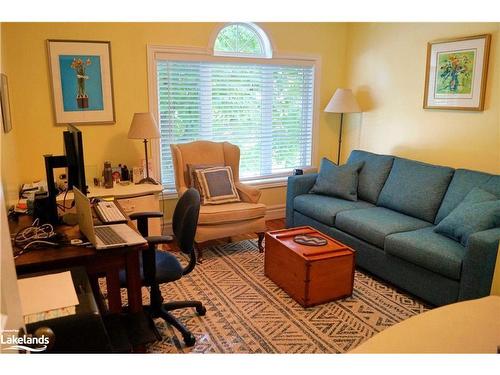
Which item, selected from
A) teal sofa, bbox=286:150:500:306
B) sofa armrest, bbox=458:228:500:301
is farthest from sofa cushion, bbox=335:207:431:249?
sofa armrest, bbox=458:228:500:301

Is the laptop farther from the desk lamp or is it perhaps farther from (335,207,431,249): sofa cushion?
(335,207,431,249): sofa cushion

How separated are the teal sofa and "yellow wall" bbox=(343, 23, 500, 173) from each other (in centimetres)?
34

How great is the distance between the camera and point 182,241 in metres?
2.41

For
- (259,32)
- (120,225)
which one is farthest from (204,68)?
(120,225)

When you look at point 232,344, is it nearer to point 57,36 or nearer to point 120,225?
point 120,225

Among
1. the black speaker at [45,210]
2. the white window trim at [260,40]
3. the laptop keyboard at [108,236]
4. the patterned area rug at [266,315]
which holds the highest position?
the white window trim at [260,40]

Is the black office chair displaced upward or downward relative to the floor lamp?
downward

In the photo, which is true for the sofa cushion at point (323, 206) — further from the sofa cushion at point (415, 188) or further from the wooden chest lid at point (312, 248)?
the wooden chest lid at point (312, 248)

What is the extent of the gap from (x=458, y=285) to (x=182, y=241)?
179cm

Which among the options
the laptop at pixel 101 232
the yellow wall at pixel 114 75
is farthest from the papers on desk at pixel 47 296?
the yellow wall at pixel 114 75

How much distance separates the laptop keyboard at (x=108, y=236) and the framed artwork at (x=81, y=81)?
6.15 feet

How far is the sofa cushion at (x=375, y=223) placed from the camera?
123 inches

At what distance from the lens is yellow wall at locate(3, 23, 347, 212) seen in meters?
3.33

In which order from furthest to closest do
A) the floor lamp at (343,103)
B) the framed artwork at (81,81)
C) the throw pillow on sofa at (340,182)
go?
the floor lamp at (343,103) < the throw pillow on sofa at (340,182) < the framed artwork at (81,81)
